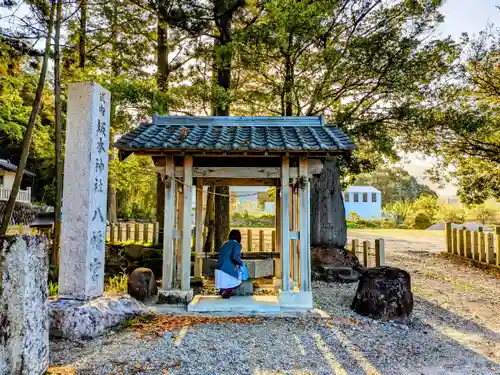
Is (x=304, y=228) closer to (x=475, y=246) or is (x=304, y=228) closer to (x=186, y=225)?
(x=186, y=225)

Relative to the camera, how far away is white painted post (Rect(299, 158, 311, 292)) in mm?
7000

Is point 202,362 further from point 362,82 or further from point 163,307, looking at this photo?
point 362,82

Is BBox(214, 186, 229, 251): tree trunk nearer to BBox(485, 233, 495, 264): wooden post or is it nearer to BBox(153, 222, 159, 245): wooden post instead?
BBox(153, 222, 159, 245): wooden post

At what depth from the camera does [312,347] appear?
5117mm

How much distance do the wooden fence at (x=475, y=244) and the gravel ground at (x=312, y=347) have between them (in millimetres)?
5123

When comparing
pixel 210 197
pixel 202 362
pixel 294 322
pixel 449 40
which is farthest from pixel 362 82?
pixel 202 362

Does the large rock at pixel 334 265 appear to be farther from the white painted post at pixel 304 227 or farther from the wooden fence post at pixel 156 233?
the wooden fence post at pixel 156 233

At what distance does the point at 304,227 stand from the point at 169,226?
2.62m

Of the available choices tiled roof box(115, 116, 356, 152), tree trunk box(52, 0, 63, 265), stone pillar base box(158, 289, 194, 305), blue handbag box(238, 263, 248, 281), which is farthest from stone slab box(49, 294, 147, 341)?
tree trunk box(52, 0, 63, 265)

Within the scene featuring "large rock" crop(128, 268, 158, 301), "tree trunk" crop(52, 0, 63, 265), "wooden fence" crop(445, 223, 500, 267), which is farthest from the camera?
"wooden fence" crop(445, 223, 500, 267)

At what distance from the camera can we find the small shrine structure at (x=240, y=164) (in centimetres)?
663

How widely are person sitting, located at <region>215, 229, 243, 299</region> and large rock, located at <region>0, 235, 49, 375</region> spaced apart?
407cm

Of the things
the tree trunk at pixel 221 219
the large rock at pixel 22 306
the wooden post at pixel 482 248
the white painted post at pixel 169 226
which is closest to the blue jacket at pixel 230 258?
the white painted post at pixel 169 226

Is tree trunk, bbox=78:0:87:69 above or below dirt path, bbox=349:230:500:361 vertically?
above
